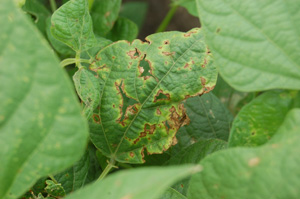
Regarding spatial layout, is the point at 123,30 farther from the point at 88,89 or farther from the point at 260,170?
the point at 260,170

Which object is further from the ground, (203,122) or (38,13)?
(38,13)

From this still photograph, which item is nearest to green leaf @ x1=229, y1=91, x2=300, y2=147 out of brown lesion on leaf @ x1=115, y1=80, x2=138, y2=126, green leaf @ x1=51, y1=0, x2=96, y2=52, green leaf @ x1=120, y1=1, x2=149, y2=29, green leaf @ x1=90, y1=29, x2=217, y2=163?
green leaf @ x1=90, y1=29, x2=217, y2=163

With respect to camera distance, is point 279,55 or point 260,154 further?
point 279,55

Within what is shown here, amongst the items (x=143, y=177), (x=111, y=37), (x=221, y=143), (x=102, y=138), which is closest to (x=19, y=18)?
(x=143, y=177)

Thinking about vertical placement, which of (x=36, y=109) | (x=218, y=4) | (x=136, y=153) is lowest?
(x=136, y=153)

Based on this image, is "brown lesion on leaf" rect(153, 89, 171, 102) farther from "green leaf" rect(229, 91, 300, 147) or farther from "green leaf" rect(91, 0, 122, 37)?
"green leaf" rect(91, 0, 122, 37)

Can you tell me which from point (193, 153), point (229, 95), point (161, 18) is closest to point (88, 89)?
point (193, 153)

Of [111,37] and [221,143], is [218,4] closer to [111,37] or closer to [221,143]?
[221,143]
